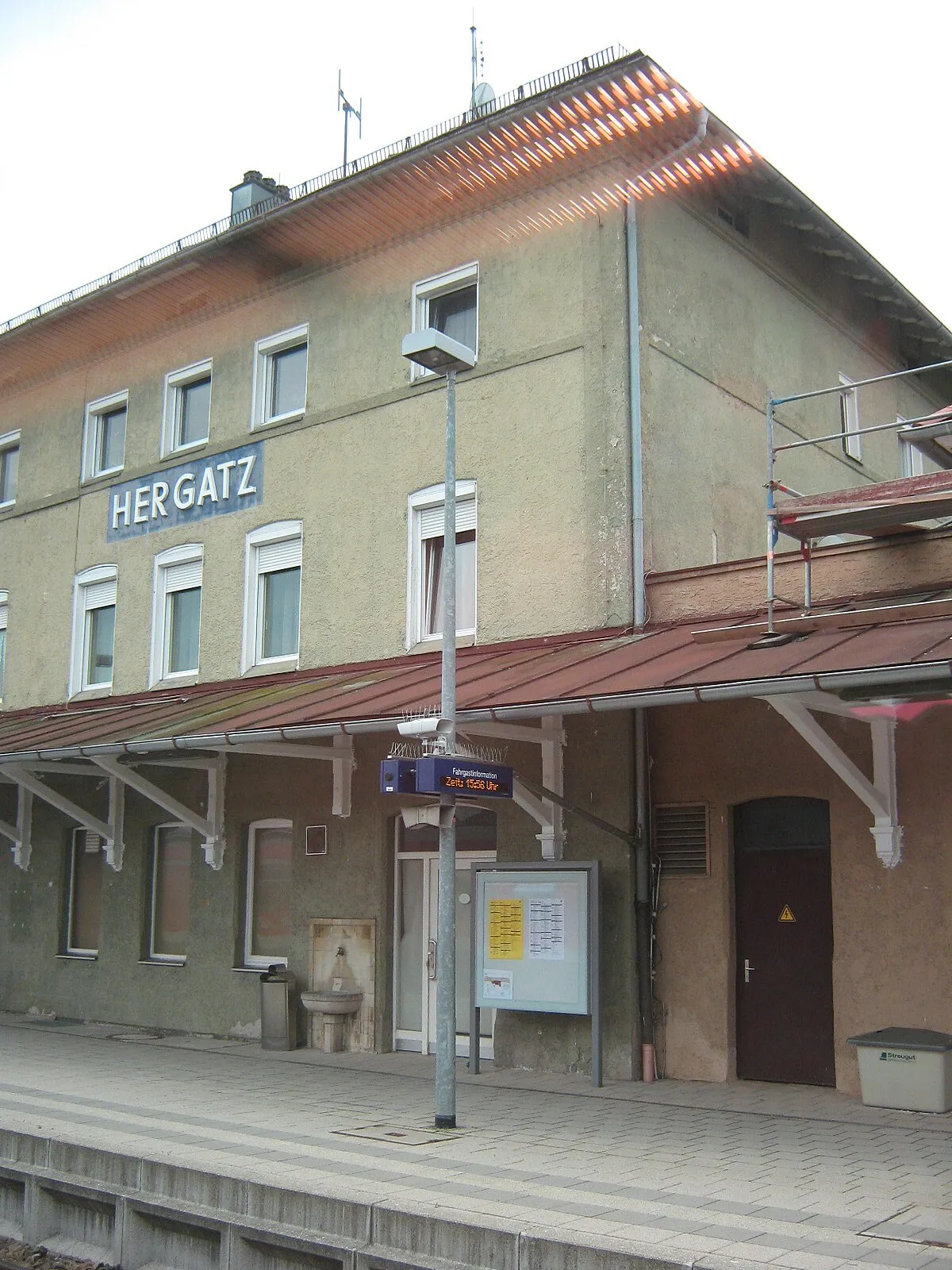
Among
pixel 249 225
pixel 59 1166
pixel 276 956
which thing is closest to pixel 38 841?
pixel 276 956

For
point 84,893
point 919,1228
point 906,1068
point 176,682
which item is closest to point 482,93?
point 176,682

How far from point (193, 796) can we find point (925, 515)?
9594mm

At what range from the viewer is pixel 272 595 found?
1667 centimetres

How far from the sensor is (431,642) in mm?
14664

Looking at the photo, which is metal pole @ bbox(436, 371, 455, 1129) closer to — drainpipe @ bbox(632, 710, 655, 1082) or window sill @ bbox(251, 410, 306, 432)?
drainpipe @ bbox(632, 710, 655, 1082)

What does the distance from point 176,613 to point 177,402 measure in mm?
2971

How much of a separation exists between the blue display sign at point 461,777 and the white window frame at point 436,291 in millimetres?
6202

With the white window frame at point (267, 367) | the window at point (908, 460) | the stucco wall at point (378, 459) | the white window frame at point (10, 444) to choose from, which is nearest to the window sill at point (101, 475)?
the stucco wall at point (378, 459)

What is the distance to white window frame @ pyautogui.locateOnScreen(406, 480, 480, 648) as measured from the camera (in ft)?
47.4

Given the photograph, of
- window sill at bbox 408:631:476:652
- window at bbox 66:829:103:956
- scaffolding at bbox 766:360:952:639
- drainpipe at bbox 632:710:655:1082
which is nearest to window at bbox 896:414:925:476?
scaffolding at bbox 766:360:952:639

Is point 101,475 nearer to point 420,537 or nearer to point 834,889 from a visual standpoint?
point 420,537

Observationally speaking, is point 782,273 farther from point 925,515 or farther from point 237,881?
point 237,881

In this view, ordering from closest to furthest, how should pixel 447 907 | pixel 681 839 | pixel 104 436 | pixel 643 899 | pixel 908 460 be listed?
pixel 447 907 → pixel 643 899 → pixel 681 839 → pixel 908 460 → pixel 104 436

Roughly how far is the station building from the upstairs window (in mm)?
60
